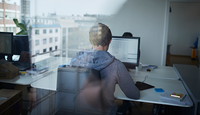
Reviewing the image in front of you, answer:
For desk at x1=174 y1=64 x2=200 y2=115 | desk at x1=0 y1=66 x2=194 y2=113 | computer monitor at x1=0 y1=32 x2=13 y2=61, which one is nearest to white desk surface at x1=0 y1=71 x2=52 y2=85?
desk at x1=0 y1=66 x2=194 y2=113

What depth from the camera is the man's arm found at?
47.0 inches

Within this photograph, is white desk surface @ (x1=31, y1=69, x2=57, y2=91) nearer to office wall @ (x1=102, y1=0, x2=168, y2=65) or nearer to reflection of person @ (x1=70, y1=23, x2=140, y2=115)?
reflection of person @ (x1=70, y1=23, x2=140, y2=115)

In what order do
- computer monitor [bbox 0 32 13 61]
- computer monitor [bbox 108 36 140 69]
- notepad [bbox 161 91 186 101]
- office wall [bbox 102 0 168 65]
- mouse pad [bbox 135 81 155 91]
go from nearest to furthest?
computer monitor [bbox 0 32 13 61] → notepad [bbox 161 91 186 101] → mouse pad [bbox 135 81 155 91] → computer monitor [bbox 108 36 140 69] → office wall [bbox 102 0 168 65]

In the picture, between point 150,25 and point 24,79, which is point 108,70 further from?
point 150,25

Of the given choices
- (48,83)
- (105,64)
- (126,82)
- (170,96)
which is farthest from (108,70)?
(170,96)

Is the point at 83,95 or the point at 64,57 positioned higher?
the point at 64,57

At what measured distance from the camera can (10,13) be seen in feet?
3.19

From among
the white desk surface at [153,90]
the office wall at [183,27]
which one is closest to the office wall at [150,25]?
the white desk surface at [153,90]

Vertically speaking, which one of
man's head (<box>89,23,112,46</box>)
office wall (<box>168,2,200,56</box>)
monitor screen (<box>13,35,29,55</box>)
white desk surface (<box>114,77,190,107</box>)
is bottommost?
A: white desk surface (<box>114,77,190,107</box>)

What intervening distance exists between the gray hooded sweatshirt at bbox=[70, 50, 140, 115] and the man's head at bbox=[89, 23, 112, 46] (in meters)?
0.06

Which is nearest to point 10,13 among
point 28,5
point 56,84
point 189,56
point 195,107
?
point 28,5

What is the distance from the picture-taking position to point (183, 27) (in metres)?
6.46

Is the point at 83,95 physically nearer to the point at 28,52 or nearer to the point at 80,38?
the point at 80,38

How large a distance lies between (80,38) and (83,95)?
0.35 m
